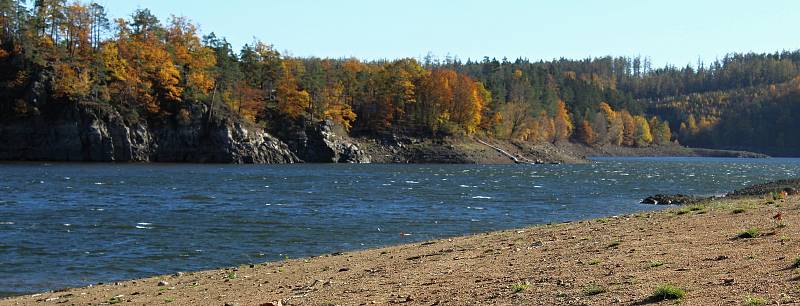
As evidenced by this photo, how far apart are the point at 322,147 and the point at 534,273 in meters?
110

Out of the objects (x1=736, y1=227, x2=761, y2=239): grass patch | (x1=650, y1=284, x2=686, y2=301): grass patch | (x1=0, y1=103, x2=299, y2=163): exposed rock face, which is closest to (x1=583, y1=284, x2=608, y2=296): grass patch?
(x1=650, y1=284, x2=686, y2=301): grass patch

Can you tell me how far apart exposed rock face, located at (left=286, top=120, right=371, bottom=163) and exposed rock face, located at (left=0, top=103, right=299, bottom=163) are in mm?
9423

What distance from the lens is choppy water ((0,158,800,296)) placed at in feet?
90.6

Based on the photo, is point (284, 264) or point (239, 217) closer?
point (284, 264)

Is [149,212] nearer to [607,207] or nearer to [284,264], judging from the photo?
[284,264]


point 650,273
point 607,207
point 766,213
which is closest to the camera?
point 650,273

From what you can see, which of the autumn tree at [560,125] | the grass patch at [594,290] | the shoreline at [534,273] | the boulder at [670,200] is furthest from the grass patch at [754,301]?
the autumn tree at [560,125]

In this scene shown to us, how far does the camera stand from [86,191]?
5575 centimetres

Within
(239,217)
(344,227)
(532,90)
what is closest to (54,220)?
(239,217)

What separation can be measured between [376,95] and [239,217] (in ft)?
353

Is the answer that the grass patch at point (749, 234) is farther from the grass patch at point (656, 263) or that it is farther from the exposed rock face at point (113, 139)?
the exposed rock face at point (113, 139)

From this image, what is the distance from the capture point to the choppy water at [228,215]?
2762cm

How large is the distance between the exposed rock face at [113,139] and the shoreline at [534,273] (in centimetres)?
8734

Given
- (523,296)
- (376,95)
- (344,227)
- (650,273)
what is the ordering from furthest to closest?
(376,95), (344,227), (650,273), (523,296)
